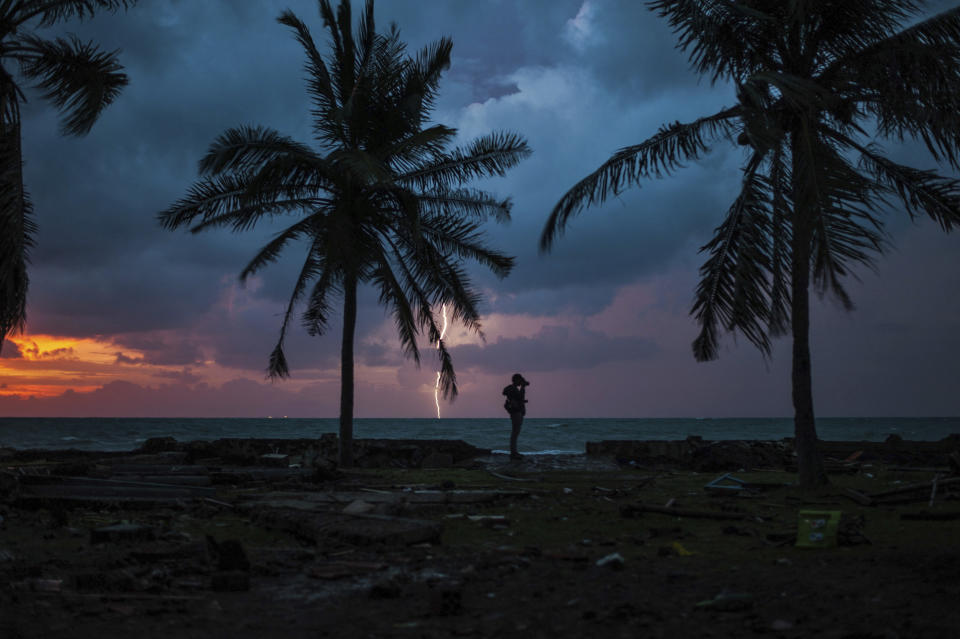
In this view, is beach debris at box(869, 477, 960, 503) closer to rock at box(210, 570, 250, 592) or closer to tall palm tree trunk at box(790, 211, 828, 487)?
tall palm tree trunk at box(790, 211, 828, 487)

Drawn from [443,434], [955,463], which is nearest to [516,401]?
[955,463]

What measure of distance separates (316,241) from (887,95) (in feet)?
35.9

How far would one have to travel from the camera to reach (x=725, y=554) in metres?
5.31

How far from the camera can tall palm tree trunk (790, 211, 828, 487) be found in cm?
1002

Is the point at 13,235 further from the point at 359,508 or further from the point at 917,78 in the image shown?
the point at 917,78

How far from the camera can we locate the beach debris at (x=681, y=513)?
23.8 ft

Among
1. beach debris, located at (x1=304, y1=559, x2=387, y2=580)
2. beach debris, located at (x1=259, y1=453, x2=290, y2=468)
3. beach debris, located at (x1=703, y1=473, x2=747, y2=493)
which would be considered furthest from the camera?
beach debris, located at (x1=259, y1=453, x2=290, y2=468)

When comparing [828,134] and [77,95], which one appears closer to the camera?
[828,134]

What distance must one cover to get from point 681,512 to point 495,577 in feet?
11.5

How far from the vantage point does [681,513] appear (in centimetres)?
Answer: 741

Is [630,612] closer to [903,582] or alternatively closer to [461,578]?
[461,578]

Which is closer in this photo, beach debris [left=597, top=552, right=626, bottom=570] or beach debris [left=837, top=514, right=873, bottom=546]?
beach debris [left=597, top=552, right=626, bottom=570]

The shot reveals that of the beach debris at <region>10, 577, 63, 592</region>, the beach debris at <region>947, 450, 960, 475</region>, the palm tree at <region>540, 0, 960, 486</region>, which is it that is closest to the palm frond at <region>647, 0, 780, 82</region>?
the palm tree at <region>540, 0, 960, 486</region>

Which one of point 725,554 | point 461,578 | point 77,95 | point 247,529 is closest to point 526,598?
point 461,578
